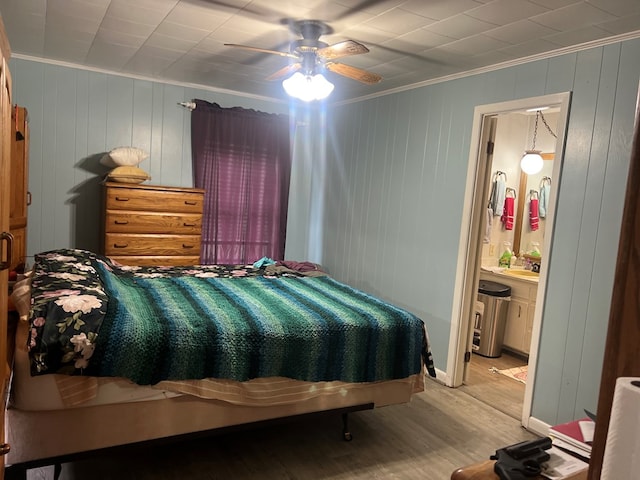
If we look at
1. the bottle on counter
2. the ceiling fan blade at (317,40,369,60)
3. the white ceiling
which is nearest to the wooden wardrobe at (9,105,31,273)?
the white ceiling

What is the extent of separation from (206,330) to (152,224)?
2.24 meters

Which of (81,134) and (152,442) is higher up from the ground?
(81,134)

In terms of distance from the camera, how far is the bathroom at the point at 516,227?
451 centimetres

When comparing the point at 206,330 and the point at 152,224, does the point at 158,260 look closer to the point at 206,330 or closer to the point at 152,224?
the point at 152,224

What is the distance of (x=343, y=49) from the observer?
2.60 metres

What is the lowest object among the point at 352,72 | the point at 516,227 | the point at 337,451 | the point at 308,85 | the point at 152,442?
the point at 337,451

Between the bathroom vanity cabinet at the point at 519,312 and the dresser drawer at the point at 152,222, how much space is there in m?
2.99

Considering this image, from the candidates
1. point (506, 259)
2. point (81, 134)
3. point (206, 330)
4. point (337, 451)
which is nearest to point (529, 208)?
point (506, 259)

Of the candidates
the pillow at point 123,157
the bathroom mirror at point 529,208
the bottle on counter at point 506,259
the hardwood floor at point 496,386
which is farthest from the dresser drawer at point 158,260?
the bathroom mirror at point 529,208

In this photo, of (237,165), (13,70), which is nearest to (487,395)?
(237,165)

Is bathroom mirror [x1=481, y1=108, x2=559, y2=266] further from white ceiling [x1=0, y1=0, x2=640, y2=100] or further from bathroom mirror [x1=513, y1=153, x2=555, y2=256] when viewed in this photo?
white ceiling [x1=0, y1=0, x2=640, y2=100]

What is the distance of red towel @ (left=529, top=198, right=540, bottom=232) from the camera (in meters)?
5.06

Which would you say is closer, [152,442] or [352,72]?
[152,442]

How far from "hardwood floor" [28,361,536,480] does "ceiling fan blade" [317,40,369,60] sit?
2.06 meters
